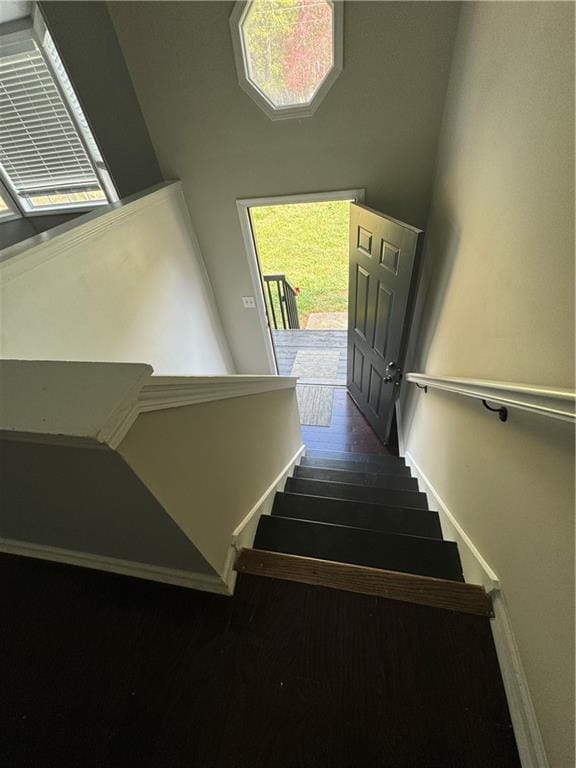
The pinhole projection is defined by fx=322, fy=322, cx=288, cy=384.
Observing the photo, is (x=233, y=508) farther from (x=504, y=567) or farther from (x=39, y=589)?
(x=504, y=567)

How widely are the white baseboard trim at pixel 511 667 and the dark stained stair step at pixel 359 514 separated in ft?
1.21

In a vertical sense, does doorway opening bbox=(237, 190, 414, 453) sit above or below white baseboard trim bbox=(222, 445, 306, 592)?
above

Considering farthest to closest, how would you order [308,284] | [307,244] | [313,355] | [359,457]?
[307,244] → [308,284] → [313,355] → [359,457]

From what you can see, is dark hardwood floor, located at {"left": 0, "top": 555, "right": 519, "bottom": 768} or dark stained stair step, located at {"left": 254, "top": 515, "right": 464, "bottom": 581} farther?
dark stained stair step, located at {"left": 254, "top": 515, "right": 464, "bottom": 581}

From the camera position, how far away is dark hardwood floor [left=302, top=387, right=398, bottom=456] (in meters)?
3.17

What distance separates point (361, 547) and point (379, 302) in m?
1.70

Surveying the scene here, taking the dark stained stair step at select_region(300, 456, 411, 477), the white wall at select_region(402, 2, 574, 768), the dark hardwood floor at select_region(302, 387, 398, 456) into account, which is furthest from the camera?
the dark hardwood floor at select_region(302, 387, 398, 456)

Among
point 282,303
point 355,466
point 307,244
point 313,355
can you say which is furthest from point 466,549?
point 307,244

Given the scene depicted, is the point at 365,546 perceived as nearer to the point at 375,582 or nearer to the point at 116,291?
the point at 375,582

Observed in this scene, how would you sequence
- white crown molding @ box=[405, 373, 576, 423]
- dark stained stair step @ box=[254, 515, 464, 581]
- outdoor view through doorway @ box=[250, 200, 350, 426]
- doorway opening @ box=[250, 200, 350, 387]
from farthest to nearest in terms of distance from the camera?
doorway opening @ box=[250, 200, 350, 387] < outdoor view through doorway @ box=[250, 200, 350, 426] < dark stained stair step @ box=[254, 515, 464, 581] < white crown molding @ box=[405, 373, 576, 423]

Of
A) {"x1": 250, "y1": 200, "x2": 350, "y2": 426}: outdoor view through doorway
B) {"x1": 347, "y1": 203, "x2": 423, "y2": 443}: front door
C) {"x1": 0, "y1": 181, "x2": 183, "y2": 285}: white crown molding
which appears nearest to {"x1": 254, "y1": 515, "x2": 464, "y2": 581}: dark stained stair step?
{"x1": 347, "y1": 203, "x2": 423, "y2": 443}: front door

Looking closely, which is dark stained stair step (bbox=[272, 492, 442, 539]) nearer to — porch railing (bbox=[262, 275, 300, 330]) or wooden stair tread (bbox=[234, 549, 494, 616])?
wooden stair tread (bbox=[234, 549, 494, 616])

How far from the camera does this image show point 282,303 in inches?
179

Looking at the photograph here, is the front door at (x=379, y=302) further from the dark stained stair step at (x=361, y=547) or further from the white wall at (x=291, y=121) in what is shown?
the dark stained stair step at (x=361, y=547)
